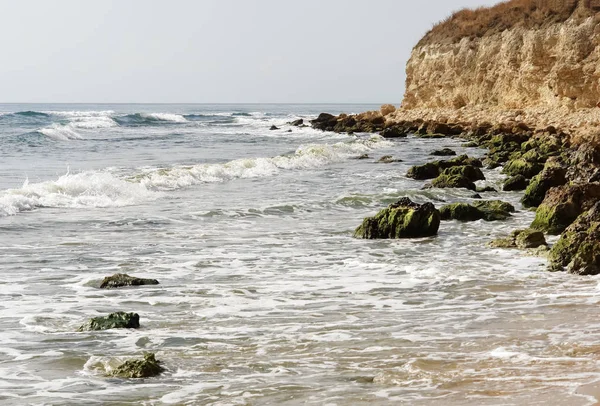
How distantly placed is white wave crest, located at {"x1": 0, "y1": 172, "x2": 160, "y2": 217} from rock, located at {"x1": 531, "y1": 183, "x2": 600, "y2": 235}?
8704 mm

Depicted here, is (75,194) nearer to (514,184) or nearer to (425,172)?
(425,172)

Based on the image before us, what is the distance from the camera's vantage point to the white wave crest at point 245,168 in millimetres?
20719

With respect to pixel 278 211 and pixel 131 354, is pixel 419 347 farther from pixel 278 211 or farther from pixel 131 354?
pixel 278 211

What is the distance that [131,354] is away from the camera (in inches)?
247

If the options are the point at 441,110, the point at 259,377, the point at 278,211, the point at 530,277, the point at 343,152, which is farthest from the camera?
the point at 441,110

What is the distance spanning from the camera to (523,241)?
10656mm

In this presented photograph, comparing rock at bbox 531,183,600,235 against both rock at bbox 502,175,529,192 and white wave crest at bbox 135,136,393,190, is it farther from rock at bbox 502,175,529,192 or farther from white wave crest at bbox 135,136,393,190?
white wave crest at bbox 135,136,393,190

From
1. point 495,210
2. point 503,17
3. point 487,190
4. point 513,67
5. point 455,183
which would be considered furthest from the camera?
point 503,17

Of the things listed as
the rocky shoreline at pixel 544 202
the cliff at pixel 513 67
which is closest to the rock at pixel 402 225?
the rocky shoreline at pixel 544 202

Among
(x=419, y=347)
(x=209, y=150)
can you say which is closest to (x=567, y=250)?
(x=419, y=347)

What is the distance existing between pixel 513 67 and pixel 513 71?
340mm

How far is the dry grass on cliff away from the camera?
38219 mm

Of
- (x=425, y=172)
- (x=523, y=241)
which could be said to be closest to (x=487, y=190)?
(x=425, y=172)

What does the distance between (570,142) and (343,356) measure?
902 inches
